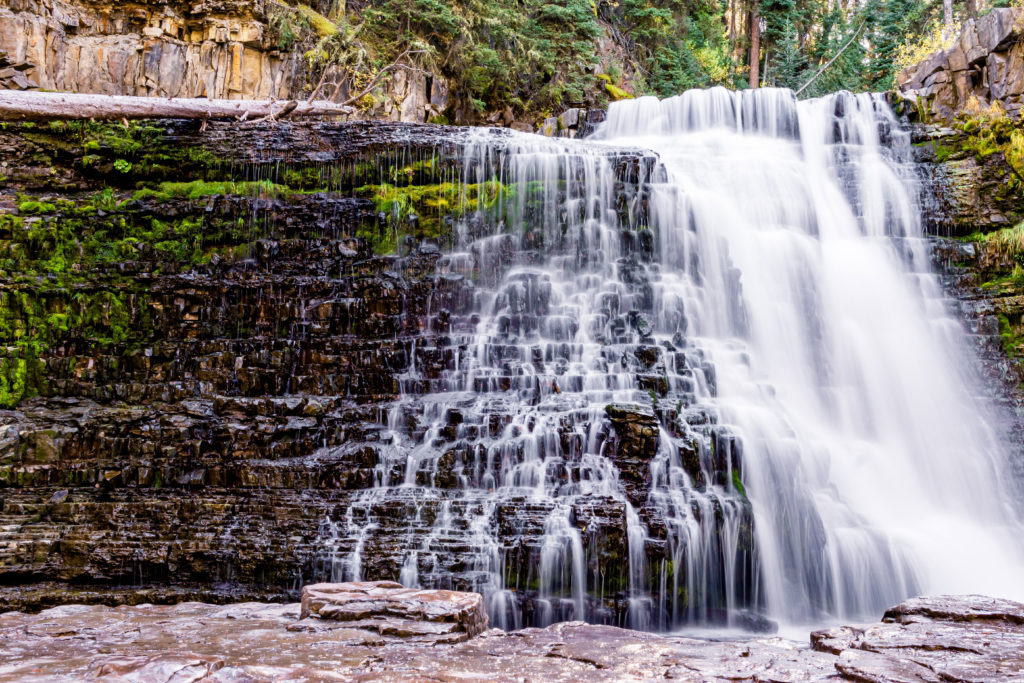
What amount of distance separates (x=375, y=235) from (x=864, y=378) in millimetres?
8679

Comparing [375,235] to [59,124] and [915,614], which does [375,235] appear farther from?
[915,614]

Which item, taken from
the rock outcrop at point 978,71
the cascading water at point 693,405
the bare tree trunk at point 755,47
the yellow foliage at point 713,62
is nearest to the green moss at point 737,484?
the cascading water at point 693,405

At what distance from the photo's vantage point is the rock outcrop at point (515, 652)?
362cm

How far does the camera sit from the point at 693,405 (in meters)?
8.91

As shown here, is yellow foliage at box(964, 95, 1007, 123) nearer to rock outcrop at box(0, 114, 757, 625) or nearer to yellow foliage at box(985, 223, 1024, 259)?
yellow foliage at box(985, 223, 1024, 259)

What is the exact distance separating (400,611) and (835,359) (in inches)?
346

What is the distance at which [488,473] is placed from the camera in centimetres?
796

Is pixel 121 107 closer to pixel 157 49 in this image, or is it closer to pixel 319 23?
pixel 157 49

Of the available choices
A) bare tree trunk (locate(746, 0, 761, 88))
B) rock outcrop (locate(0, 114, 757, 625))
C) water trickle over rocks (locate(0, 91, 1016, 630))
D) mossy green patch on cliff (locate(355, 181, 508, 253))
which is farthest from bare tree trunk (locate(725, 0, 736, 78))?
mossy green patch on cliff (locate(355, 181, 508, 253))

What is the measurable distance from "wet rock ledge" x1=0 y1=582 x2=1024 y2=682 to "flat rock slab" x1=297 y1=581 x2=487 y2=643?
11 millimetres

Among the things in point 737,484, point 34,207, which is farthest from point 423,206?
point 737,484

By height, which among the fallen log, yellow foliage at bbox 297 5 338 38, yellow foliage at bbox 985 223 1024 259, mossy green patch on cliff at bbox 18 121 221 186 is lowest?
yellow foliage at bbox 985 223 1024 259

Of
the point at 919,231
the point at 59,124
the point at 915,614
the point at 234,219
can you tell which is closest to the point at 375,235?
the point at 234,219

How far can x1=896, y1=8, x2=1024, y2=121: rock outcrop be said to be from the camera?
587 inches
